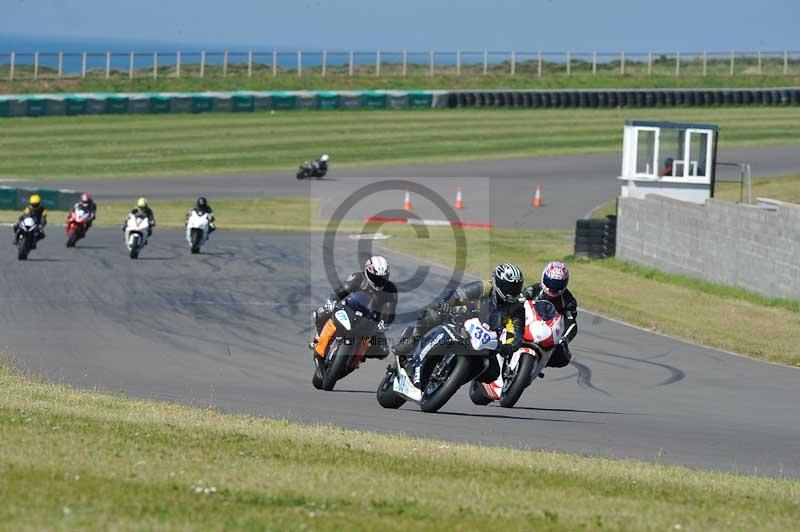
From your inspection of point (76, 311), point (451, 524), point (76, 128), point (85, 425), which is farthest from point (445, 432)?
point (76, 128)

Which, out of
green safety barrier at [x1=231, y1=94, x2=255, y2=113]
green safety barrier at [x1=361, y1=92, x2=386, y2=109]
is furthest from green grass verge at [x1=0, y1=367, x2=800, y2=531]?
green safety barrier at [x1=361, y1=92, x2=386, y2=109]

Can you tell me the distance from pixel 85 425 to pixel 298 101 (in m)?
53.5

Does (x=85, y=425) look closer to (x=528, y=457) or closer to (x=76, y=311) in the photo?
(x=528, y=457)

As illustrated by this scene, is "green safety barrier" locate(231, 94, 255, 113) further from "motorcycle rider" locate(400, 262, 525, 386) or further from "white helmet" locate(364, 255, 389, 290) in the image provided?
"motorcycle rider" locate(400, 262, 525, 386)

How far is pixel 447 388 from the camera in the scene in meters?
11.7

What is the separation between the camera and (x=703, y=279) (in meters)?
24.6

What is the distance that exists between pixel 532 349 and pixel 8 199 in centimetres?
2910

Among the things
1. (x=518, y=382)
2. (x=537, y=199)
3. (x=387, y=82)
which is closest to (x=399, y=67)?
(x=387, y=82)

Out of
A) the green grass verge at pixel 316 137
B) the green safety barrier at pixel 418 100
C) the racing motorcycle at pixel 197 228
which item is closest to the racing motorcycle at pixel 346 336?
the racing motorcycle at pixel 197 228

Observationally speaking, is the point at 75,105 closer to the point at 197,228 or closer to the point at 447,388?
the point at 197,228

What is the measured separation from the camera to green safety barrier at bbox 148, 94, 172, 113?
5981cm

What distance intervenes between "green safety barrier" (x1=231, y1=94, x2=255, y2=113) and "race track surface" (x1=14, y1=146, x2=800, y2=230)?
12578 millimetres

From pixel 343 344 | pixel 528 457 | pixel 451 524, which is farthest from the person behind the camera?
pixel 343 344

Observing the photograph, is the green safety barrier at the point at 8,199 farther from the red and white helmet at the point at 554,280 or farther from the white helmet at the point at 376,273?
the red and white helmet at the point at 554,280
